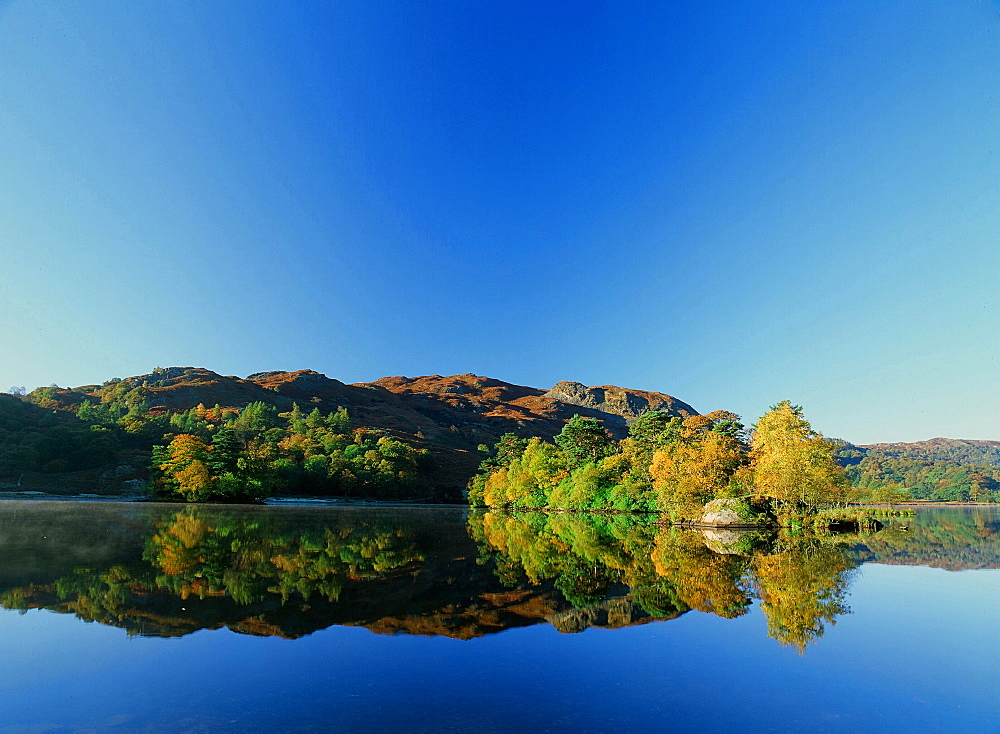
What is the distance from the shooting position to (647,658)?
877cm

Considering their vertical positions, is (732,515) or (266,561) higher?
(732,515)

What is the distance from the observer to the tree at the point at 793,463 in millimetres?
37375

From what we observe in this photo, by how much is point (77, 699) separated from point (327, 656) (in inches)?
125

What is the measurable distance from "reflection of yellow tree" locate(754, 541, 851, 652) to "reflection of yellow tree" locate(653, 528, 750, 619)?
0.64 meters

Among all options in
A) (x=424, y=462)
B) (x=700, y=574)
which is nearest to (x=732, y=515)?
(x=700, y=574)

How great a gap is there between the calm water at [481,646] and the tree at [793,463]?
65.0 ft

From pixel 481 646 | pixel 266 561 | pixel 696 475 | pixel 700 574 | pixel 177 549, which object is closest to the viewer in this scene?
pixel 481 646

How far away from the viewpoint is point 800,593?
13.9 metres

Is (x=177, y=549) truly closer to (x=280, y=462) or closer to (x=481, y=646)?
(x=481, y=646)

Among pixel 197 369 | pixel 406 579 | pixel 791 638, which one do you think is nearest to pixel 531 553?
pixel 406 579

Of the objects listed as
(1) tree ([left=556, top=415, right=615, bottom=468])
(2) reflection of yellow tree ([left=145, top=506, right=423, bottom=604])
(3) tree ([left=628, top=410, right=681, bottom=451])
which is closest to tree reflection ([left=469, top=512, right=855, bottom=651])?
(2) reflection of yellow tree ([left=145, top=506, right=423, bottom=604])

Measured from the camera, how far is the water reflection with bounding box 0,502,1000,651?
413 inches

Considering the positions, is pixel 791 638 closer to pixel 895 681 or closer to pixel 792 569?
pixel 895 681

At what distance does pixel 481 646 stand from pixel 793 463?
36.1m
